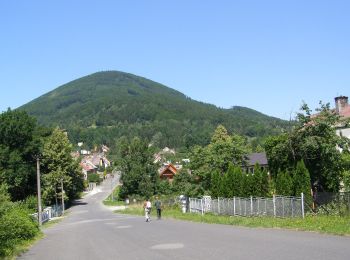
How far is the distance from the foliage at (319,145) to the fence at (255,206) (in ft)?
13.7

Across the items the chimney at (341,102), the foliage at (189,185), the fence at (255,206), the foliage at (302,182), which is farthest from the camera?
the foliage at (189,185)

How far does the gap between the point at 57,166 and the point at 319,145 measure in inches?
2217

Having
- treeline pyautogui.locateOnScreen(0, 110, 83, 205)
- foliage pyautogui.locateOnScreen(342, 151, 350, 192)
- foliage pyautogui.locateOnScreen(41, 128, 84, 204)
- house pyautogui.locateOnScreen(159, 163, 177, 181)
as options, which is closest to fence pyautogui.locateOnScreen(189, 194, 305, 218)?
foliage pyautogui.locateOnScreen(342, 151, 350, 192)

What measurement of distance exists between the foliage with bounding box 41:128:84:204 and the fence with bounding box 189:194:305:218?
1507 inches

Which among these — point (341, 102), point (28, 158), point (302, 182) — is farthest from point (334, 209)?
point (28, 158)

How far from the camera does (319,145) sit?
31.9 m

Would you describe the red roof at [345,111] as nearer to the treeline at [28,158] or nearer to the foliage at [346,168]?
the foliage at [346,168]

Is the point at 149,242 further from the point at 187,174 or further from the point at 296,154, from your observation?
the point at 187,174

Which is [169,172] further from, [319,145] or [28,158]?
[319,145]

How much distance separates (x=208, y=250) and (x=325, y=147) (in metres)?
18.7

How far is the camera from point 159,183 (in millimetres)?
92938

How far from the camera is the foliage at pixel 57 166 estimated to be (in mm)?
77750

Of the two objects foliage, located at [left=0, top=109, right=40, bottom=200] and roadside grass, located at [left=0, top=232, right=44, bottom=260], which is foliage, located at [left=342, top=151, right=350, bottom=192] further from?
foliage, located at [left=0, top=109, right=40, bottom=200]

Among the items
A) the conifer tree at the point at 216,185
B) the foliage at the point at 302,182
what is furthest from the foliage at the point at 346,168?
the conifer tree at the point at 216,185
